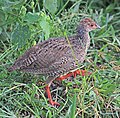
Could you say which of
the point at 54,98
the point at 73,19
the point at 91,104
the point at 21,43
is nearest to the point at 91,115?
the point at 91,104

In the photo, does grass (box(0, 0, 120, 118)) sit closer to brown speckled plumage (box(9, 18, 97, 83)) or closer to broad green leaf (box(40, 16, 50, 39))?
broad green leaf (box(40, 16, 50, 39))

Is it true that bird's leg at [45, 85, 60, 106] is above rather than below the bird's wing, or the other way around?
below

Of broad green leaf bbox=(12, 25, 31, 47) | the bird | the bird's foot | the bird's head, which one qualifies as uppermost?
the bird's head

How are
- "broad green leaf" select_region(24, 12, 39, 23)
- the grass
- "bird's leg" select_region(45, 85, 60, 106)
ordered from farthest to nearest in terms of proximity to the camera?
"broad green leaf" select_region(24, 12, 39, 23) < "bird's leg" select_region(45, 85, 60, 106) < the grass

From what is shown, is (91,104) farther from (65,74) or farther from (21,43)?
(21,43)

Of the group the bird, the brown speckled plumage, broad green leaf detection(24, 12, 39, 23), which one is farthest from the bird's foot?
broad green leaf detection(24, 12, 39, 23)

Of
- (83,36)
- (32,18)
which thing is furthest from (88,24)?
(32,18)
